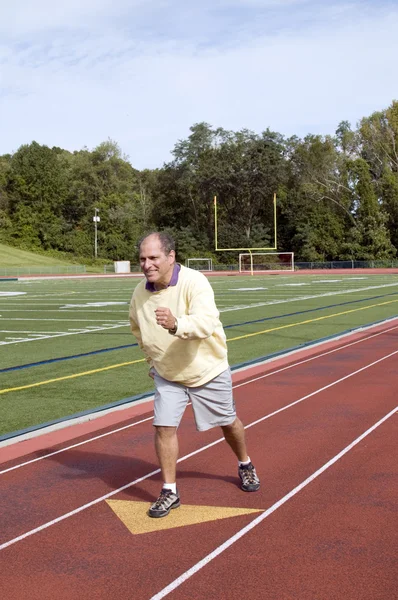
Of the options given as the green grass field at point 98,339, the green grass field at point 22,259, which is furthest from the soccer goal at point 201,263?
the green grass field at point 98,339

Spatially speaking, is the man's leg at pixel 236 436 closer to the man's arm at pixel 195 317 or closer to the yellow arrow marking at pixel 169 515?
the yellow arrow marking at pixel 169 515

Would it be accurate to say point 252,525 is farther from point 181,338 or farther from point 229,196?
point 229,196

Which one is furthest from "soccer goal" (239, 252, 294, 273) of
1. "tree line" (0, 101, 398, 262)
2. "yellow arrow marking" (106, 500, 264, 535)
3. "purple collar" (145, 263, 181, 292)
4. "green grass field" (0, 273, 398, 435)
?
A: "purple collar" (145, 263, 181, 292)

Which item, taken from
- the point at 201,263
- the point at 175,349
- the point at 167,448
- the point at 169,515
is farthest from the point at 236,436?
the point at 201,263

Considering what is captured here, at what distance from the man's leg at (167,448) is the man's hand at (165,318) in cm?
88

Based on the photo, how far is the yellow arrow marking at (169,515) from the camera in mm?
5145

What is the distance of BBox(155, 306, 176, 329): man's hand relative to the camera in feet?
15.8

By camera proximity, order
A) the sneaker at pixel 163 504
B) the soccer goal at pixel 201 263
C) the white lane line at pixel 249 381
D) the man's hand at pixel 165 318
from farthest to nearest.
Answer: the soccer goal at pixel 201 263
the white lane line at pixel 249 381
the sneaker at pixel 163 504
the man's hand at pixel 165 318

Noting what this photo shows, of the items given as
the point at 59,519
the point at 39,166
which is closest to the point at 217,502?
the point at 59,519

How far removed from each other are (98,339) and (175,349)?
1139cm

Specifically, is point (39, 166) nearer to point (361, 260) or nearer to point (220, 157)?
point (220, 157)

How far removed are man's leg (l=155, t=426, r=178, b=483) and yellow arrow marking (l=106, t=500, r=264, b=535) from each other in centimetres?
26

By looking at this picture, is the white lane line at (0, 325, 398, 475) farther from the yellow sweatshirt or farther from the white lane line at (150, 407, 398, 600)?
the yellow sweatshirt

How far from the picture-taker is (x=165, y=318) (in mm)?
4805
